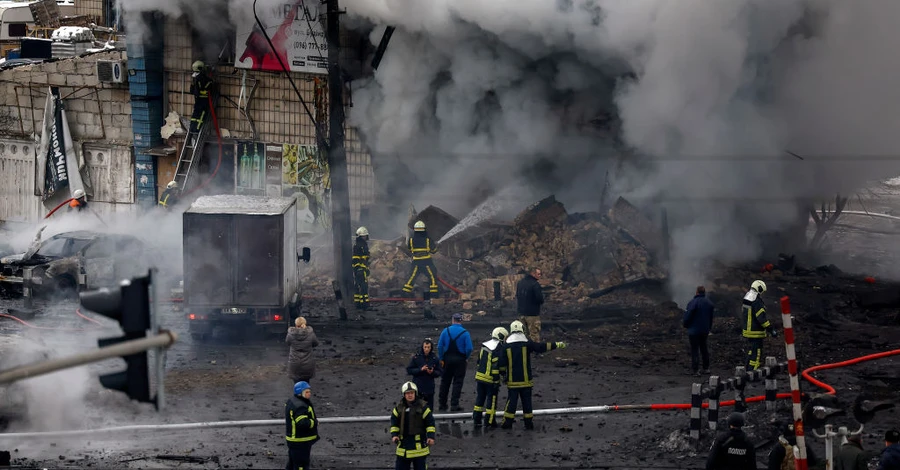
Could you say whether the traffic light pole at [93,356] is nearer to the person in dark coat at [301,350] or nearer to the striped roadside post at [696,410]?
the striped roadside post at [696,410]

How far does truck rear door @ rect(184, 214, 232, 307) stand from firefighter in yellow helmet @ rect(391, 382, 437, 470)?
23.7ft

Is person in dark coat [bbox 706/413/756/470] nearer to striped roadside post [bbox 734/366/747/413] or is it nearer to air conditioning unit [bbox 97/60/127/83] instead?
striped roadside post [bbox 734/366/747/413]

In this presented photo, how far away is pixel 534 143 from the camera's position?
80.9ft

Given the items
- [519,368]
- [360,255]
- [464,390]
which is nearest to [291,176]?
[360,255]

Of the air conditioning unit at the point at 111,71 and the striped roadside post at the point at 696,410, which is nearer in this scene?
the striped roadside post at the point at 696,410

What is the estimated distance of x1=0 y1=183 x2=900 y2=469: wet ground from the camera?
1238cm

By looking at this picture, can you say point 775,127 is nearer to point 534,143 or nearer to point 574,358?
point 534,143

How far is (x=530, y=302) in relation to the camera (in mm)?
16453

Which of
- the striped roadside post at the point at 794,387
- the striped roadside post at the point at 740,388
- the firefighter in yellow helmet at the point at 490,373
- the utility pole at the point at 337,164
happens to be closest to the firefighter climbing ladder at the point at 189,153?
the utility pole at the point at 337,164

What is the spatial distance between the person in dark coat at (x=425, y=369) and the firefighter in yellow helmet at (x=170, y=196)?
12.3m

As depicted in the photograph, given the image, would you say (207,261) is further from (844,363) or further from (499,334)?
(844,363)

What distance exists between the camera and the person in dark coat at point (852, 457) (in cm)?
948

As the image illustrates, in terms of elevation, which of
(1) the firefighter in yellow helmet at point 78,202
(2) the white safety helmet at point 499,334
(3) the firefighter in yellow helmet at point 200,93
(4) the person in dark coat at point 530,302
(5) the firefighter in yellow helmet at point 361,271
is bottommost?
(2) the white safety helmet at point 499,334

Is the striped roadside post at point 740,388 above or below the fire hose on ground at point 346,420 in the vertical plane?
above
